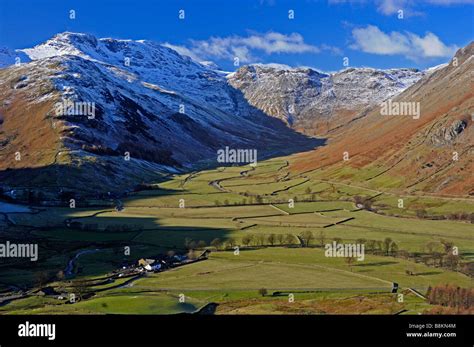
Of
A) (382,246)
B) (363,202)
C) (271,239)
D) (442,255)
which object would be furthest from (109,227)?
(363,202)

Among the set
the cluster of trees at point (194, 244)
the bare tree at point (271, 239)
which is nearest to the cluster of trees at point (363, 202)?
the bare tree at point (271, 239)

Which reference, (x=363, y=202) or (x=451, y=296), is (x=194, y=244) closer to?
(x=451, y=296)

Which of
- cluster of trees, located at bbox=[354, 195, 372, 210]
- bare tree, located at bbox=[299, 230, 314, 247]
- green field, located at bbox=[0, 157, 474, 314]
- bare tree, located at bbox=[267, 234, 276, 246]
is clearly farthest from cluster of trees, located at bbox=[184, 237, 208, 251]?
cluster of trees, located at bbox=[354, 195, 372, 210]

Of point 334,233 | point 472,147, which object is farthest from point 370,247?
point 472,147

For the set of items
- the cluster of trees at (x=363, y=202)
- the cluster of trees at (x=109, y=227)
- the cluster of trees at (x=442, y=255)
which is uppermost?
the cluster of trees at (x=363, y=202)

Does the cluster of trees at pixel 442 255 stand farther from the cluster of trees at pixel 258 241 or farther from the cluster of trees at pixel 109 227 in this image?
the cluster of trees at pixel 109 227

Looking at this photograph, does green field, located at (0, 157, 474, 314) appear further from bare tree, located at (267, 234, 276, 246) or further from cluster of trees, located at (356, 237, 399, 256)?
cluster of trees, located at (356, 237, 399, 256)

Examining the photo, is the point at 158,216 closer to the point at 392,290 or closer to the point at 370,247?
the point at 370,247
